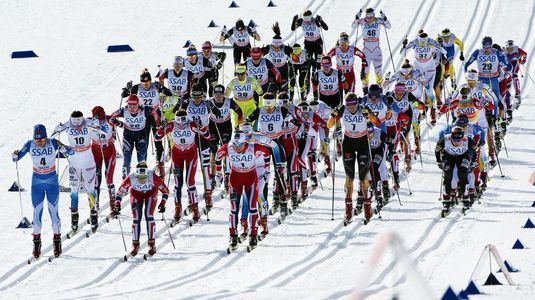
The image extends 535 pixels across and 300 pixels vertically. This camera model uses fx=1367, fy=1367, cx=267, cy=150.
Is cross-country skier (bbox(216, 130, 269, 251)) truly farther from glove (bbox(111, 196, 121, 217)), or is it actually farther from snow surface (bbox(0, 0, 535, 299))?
glove (bbox(111, 196, 121, 217))

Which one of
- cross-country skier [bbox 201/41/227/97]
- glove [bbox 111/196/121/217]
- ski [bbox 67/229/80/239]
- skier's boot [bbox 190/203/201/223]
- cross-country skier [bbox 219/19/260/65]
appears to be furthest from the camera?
cross-country skier [bbox 219/19/260/65]

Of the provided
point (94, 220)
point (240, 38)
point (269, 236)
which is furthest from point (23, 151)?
point (240, 38)

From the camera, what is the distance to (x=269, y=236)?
21484 mm

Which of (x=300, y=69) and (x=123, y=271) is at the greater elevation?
(x=300, y=69)

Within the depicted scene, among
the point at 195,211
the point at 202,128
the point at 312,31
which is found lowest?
the point at 195,211

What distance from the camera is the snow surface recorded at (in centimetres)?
1845

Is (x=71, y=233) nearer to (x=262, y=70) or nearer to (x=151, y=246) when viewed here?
(x=151, y=246)

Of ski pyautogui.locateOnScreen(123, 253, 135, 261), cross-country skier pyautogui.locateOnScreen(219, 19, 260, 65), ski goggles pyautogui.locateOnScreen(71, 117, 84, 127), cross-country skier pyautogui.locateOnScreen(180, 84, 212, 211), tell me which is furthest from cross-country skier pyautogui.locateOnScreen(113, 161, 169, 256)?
cross-country skier pyautogui.locateOnScreen(219, 19, 260, 65)

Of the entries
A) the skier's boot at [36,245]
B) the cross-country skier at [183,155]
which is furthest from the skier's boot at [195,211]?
the skier's boot at [36,245]

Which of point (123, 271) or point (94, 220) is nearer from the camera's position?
point (123, 271)

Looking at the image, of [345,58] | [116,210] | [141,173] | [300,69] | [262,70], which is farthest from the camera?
[300,69]

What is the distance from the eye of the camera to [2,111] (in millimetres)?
30656

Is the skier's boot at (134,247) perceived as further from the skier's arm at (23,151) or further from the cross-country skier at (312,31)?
the cross-country skier at (312,31)

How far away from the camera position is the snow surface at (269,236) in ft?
60.5
